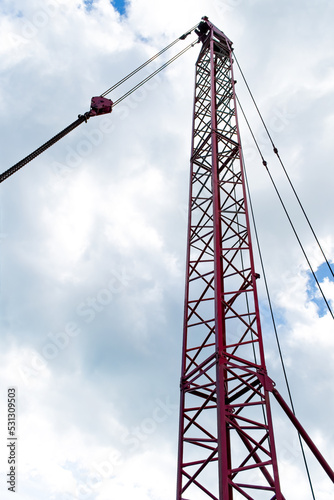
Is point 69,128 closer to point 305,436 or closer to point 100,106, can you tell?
point 100,106

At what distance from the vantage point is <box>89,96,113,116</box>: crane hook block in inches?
640

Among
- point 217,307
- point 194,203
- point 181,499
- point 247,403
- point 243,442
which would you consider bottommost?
point 181,499

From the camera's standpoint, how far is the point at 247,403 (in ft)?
37.2

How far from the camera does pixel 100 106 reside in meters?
16.4

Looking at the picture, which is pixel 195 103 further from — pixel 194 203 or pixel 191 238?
pixel 191 238

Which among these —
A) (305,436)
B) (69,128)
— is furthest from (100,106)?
(305,436)

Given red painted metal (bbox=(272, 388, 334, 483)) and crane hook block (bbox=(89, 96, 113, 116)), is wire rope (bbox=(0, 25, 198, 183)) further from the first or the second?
red painted metal (bbox=(272, 388, 334, 483))

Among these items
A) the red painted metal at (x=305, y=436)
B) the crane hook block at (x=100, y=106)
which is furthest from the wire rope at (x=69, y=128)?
the red painted metal at (x=305, y=436)

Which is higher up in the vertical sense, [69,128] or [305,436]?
[69,128]

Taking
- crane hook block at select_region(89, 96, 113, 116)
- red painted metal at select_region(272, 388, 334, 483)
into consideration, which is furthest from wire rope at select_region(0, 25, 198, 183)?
red painted metal at select_region(272, 388, 334, 483)

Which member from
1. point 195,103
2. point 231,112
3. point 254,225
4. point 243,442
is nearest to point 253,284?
point 243,442

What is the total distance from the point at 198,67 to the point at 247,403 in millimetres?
18372

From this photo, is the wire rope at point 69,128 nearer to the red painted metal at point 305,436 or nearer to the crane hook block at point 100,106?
the crane hook block at point 100,106

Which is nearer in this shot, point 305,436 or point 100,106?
point 305,436
